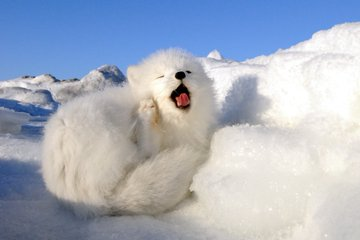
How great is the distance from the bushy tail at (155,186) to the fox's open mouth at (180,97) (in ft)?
1.31

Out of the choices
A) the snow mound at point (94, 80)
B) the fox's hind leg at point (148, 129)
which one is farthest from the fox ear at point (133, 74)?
the snow mound at point (94, 80)

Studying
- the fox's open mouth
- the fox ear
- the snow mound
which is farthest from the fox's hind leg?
the snow mound

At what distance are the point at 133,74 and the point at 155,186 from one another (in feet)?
3.06

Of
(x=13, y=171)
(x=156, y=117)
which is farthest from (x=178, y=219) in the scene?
(x=13, y=171)

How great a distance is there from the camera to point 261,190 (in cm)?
179

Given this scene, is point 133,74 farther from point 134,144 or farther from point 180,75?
point 134,144

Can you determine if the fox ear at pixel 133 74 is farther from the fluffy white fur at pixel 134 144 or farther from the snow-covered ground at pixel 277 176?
the snow-covered ground at pixel 277 176

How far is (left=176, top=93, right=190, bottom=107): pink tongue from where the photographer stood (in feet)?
8.07

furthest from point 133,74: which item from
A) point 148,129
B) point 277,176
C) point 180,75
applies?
point 277,176

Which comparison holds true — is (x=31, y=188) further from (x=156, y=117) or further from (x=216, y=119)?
(x=216, y=119)

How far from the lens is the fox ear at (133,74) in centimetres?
268

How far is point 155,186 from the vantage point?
6.66 ft

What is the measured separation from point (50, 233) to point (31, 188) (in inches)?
36.7

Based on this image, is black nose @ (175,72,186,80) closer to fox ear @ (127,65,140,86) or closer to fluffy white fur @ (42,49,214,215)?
fluffy white fur @ (42,49,214,215)
